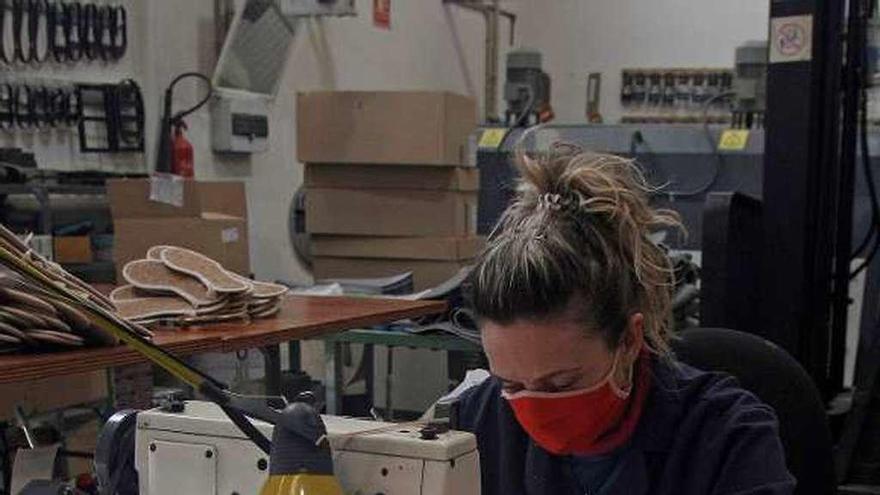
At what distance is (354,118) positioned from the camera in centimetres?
364

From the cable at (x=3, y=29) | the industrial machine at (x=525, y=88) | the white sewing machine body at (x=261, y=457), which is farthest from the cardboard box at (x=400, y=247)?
the white sewing machine body at (x=261, y=457)

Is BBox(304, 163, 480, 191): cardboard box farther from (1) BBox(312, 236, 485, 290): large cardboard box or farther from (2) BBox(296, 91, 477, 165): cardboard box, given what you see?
(1) BBox(312, 236, 485, 290): large cardboard box

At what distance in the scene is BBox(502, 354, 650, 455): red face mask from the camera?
3.85 feet

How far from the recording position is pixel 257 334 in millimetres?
2027

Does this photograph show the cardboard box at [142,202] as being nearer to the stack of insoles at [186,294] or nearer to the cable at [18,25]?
the stack of insoles at [186,294]

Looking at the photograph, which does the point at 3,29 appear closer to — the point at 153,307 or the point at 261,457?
the point at 153,307

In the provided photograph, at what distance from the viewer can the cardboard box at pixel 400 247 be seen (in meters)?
3.58

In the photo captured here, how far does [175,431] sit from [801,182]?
1804 millimetres

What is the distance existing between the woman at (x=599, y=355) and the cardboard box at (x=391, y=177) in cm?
230

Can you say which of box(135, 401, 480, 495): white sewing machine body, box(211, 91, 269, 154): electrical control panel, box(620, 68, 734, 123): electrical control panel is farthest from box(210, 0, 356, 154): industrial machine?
box(135, 401, 480, 495): white sewing machine body

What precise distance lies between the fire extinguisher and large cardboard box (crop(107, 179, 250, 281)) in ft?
2.82

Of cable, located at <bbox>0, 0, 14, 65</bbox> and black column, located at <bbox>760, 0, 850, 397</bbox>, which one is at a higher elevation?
cable, located at <bbox>0, 0, 14, 65</bbox>

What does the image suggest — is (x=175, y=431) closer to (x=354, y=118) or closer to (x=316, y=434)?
(x=316, y=434)

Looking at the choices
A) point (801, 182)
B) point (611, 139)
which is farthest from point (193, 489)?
point (611, 139)
